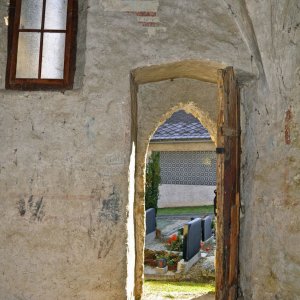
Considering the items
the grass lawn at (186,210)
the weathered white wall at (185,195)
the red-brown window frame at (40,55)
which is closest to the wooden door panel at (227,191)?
the red-brown window frame at (40,55)

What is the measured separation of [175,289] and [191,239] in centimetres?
240

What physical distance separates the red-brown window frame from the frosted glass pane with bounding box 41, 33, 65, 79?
0.18 feet

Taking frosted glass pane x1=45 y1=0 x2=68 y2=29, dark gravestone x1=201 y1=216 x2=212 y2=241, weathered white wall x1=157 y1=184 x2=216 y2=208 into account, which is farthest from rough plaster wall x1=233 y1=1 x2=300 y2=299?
weathered white wall x1=157 y1=184 x2=216 y2=208

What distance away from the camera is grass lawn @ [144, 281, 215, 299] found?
6109 mm

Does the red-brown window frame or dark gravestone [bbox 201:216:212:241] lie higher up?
the red-brown window frame

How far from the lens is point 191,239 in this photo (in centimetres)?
897

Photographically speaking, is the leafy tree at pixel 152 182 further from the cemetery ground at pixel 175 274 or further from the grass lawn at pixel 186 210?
the grass lawn at pixel 186 210

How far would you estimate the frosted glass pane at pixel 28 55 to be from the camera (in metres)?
4.35

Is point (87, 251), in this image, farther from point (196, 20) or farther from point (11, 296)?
point (196, 20)

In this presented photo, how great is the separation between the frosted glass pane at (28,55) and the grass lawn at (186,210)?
13374mm

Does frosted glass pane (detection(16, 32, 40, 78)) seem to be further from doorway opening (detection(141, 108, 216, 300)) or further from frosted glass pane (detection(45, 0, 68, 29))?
doorway opening (detection(141, 108, 216, 300))

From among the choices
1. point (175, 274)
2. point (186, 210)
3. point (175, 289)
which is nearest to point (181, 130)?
point (186, 210)

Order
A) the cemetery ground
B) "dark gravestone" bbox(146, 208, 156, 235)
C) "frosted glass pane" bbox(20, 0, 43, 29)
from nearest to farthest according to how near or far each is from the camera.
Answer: "frosted glass pane" bbox(20, 0, 43, 29) → the cemetery ground → "dark gravestone" bbox(146, 208, 156, 235)

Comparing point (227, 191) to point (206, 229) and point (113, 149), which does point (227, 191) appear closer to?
point (113, 149)
